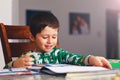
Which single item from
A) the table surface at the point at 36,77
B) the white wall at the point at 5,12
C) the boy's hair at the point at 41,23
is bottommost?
the table surface at the point at 36,77

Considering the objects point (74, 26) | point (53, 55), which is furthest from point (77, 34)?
point (53, 55)

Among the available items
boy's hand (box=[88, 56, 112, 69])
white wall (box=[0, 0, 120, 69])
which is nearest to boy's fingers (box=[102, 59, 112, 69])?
boy's hand (box=[88, 56, 112, 69])

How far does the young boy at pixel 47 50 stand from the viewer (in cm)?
91

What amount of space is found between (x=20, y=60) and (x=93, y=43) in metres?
6.00

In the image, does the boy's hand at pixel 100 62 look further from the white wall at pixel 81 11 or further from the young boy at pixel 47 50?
the white wall at pixel 81 11

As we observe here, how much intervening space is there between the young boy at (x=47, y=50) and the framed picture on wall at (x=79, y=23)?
17.7 ft

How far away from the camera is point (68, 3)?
21.3 feet

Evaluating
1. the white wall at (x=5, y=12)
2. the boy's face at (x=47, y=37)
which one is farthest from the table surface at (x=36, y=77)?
the white wall at (x=5, y=12)

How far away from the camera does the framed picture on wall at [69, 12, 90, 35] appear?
6539mm

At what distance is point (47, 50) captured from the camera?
109 centimetres

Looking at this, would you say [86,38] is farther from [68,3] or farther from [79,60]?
[79,60]

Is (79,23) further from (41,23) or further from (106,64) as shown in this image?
(106,64)

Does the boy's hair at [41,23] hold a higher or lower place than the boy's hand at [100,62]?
higher

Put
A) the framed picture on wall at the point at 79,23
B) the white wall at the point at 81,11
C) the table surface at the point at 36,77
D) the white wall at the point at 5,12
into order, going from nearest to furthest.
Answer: the table surface at the point at 36,77 < the white wall at the point at 5,12 < the white wall at the point at 81,11 < the framed picture on wall at the point at 79,23
